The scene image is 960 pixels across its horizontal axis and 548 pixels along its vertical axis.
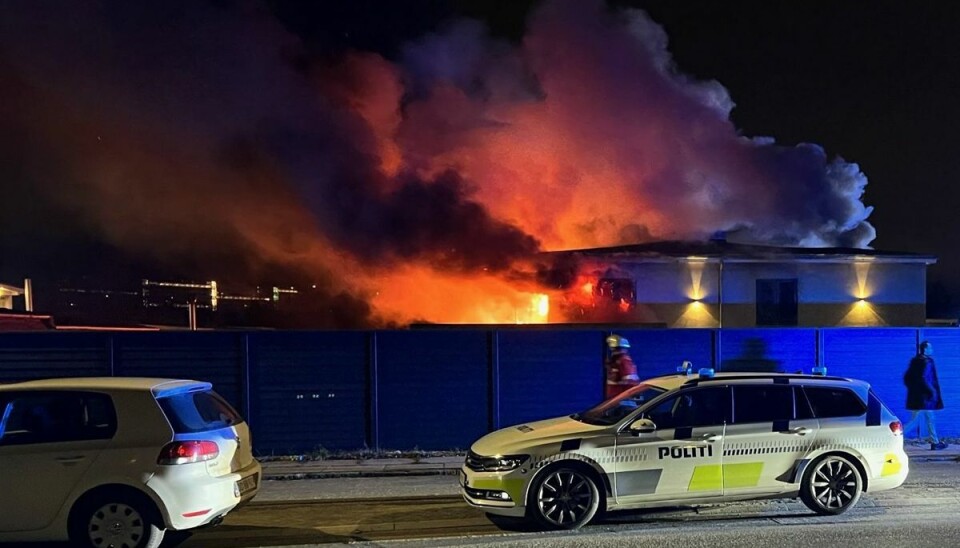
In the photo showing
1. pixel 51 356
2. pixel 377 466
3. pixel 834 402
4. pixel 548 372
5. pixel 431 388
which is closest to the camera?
pixel 834 402

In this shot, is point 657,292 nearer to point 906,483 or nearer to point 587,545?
point 906,483

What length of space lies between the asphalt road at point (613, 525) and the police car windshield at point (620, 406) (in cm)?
93

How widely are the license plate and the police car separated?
1.90 metres

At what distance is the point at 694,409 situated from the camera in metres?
6.73

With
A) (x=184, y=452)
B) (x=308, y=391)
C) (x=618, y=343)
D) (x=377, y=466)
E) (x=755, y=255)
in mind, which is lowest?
(x=377, y=466)

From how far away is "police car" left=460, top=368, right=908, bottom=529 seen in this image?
6.30 metres

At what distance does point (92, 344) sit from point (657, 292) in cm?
1427

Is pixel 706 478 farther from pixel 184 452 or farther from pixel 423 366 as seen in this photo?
pixel 423 366

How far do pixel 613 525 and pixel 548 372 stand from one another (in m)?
4.49

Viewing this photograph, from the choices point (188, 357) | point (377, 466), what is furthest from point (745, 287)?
point (188, 357)

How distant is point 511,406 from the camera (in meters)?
10.8

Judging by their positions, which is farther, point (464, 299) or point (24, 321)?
point (464, 299)

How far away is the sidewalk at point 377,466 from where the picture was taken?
30.1ft

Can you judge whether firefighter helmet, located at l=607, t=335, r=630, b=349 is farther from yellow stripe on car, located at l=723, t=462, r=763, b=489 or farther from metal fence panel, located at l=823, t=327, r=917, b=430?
metal fence panel, located at l=823, t=327, r=917, b=430
